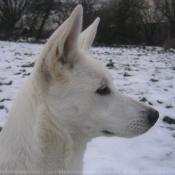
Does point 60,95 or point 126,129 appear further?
point 126,129

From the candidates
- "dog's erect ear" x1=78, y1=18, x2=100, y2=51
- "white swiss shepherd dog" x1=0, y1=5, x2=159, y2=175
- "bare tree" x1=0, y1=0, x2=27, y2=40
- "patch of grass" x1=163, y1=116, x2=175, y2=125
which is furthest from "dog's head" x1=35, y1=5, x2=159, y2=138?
"bare tree" x1=0, y1=0, x2=27, y2=40

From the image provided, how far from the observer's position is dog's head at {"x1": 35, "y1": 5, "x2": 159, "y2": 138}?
1.75 m

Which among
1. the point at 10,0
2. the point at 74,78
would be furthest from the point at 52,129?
the point at 10,0

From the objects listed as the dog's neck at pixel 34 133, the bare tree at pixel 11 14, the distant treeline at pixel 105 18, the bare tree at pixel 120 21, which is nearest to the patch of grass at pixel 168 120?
the dog's neck at pixel 34 133

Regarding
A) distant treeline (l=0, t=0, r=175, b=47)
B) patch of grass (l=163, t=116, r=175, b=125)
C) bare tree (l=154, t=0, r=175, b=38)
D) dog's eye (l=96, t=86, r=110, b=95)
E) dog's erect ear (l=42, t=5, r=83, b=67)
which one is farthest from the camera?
bare tree (l=154, t=0, r=175, b=38)

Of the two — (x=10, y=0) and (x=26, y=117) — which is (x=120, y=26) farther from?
(x=26, y=117)

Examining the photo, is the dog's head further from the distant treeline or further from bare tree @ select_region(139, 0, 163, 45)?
bare tree @ select_region(139, 0, 163, 45)

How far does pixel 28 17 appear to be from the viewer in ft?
79.7

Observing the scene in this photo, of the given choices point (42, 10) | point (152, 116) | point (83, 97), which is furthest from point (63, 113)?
point (42, 10)

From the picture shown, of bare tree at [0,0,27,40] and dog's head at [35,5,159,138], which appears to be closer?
dog's head at [35,5,159,138]

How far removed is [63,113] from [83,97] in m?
0.20

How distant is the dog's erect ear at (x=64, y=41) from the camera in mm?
1585

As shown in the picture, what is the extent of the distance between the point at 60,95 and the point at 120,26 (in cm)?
2353

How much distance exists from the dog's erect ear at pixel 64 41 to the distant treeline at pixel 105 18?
775 inches
